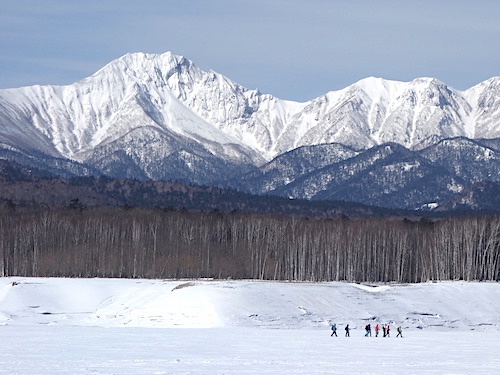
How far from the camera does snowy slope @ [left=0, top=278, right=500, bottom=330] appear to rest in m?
126

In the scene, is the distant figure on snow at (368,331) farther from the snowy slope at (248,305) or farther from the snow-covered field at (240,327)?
the snowy slope at (248,305)

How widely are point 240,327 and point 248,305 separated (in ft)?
32.8

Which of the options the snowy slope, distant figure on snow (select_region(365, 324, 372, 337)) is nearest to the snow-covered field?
the snowy slope

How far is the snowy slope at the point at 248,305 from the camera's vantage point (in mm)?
125562

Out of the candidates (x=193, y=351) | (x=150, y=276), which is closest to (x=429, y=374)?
(x=193, y=351)

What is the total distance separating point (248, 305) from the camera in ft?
424

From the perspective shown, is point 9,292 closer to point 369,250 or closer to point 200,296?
point 200,296

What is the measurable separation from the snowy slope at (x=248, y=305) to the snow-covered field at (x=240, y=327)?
19cm

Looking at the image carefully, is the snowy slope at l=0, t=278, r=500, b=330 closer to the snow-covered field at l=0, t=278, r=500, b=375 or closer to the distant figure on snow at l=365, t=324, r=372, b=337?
the snow-covered field at l=0, t=278, r=500, b=375

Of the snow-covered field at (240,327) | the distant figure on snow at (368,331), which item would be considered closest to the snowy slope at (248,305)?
the snow-covered field at (240,327)

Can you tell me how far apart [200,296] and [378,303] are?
24637mm

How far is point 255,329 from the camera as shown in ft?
384

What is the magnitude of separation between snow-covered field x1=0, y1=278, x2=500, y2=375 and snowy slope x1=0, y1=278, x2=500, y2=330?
0.19 metres

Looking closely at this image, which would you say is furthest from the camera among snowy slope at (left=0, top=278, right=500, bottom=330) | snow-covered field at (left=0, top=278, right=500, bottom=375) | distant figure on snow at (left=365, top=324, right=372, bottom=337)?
snowy slope at (left=0, top=278, right=500, bottom=330)
